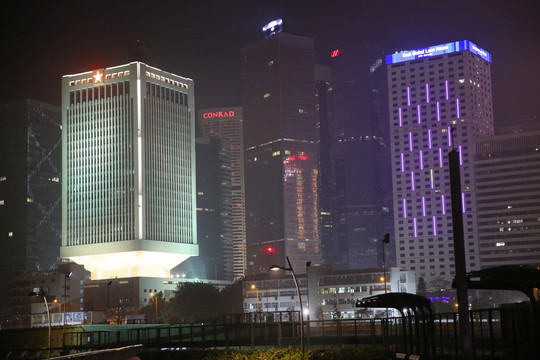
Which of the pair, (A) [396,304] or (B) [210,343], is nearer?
(A) [396,304]

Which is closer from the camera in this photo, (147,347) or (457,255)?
(457,255)

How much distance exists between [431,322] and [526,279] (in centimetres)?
1007

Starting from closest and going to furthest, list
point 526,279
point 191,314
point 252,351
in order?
point 526,279 → point 252,351 → point 191,314

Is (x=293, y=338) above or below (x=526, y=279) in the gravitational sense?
below

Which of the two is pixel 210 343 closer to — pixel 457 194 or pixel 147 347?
pixel 147 347

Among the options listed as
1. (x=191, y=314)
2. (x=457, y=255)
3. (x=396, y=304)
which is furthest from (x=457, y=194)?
(x=191, y=314)

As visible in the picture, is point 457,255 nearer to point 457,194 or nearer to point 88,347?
point 457,194

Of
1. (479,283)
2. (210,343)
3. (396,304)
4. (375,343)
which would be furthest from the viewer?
(210,343)

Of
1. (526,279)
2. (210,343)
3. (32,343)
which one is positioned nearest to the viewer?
(526,279)

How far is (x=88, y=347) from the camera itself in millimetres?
75125

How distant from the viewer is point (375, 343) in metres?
68.5

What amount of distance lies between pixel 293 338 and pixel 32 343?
4159 cm

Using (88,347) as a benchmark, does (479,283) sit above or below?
above

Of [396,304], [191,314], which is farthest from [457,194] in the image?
[191,314]
